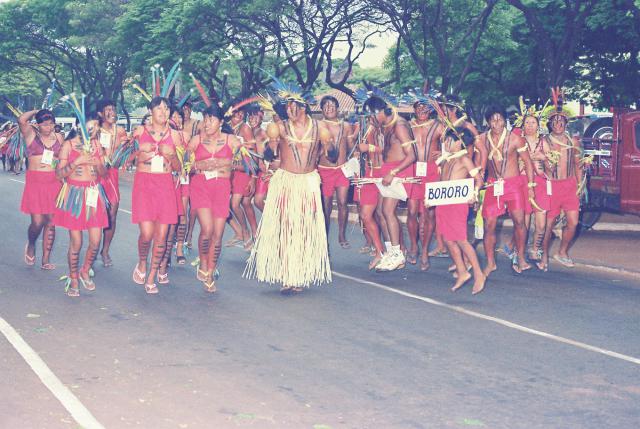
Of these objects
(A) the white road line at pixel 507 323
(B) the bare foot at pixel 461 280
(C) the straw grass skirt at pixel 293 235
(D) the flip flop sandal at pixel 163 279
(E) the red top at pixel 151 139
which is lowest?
(A) the white road line at pixel 507 323

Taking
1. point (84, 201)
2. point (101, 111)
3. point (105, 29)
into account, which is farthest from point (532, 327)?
point (105, 29)

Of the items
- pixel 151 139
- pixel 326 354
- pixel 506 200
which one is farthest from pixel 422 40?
pixel 326 354

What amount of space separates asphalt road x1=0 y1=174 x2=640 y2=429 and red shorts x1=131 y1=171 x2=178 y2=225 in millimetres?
733

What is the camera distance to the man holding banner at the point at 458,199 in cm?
1003

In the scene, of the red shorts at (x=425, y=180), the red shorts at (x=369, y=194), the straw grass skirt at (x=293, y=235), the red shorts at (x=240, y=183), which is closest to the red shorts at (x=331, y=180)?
the red shorts at (x=240, y=183)

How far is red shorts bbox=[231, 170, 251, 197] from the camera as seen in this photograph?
13469 millimetres

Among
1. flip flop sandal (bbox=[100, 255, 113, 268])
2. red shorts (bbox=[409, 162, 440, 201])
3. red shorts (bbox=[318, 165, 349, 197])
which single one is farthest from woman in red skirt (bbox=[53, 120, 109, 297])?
red shorts (bbox=[318, 165, 349, 197])

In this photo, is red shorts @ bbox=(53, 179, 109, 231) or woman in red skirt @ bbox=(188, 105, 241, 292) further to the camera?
woman in red skirt @ bbox=(188, 105, 241, 292)

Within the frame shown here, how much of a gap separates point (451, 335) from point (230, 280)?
331 centimetres

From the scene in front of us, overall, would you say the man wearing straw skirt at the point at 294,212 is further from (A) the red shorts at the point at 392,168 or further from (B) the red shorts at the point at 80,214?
(A) the red shorts at the point at 392,168

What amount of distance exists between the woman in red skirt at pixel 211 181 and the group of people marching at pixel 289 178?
0.01m

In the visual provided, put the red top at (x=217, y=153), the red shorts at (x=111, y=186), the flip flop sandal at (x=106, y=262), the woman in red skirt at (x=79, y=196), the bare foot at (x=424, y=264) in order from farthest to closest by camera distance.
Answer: the bare foot at (x=424, y=264), the flip flop sandal at (x=106, y=262), the red shorts at (x=111, y=186), the red top at (x=217, y=153), the woman in red skirt at (x=79, y=196)

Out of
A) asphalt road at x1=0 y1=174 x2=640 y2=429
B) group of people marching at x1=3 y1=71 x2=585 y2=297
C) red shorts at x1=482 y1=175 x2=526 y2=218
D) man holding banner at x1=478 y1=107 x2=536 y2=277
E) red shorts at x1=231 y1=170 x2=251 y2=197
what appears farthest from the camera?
red shorts at x1=231 y1=170 x2=251 y2=197

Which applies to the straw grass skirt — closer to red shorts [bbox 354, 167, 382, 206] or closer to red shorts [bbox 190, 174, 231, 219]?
red shorts [bbox 190, 174, 231, 219]
